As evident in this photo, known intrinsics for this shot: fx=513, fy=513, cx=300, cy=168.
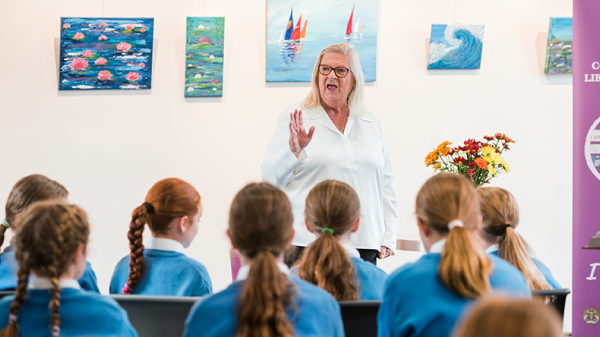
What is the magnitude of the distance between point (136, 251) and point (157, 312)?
47 centimetres

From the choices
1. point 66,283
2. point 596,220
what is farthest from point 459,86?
point 66,283

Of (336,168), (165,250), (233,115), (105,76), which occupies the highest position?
(105,76)

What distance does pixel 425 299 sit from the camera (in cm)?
126

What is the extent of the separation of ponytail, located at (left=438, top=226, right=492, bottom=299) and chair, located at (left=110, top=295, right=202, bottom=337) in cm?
66

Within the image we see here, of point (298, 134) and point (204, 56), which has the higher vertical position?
point (204, 56)

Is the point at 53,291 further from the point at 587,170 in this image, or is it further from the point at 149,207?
the point at 587,170

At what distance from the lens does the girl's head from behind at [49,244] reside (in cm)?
123

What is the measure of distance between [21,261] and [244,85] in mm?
2617

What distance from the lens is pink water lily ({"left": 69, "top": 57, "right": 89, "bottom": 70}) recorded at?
11.9ft

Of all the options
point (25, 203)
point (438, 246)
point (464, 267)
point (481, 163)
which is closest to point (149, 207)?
point (25, 203)

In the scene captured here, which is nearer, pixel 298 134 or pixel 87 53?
pixel 298 134

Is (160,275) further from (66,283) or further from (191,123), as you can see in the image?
(191,123)

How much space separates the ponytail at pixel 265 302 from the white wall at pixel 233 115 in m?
2.59

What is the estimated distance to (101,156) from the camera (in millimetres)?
3697
